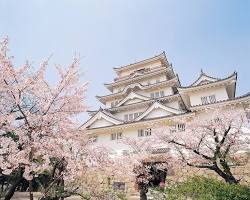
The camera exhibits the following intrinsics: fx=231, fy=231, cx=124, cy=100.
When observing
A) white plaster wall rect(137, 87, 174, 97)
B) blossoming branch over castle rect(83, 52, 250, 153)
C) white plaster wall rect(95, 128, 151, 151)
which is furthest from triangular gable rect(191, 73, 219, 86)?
white plaster wall rect(95, 128, 151, 151)

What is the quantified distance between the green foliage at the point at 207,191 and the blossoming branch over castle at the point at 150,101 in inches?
368

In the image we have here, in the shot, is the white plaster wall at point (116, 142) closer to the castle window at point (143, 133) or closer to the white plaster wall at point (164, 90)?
the castle window at point (143, 133)

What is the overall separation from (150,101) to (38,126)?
70.1 feet

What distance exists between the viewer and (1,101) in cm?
779

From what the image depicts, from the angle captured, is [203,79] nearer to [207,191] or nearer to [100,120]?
[100,120]

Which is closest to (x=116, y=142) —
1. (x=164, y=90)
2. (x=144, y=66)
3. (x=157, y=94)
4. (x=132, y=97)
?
(x=132, y=97)

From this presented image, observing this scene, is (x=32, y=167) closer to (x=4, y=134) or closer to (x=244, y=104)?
(x=4, y=134)

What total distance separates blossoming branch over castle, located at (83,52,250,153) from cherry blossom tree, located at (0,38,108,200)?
10386mm

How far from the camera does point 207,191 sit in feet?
24.9

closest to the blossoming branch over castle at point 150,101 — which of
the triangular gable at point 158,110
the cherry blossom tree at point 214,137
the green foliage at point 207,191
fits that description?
the triangular gable at point 158,110

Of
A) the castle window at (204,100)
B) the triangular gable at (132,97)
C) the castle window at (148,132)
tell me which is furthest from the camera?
the triangular gable at (132,97)

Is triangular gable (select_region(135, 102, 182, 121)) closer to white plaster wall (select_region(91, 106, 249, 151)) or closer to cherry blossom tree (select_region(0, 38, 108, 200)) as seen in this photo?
white plaster wall (select_region(91, 106, 249, 151))

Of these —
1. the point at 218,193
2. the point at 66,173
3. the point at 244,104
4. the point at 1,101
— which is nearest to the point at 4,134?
the point at 1,101

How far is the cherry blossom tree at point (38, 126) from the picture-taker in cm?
719
